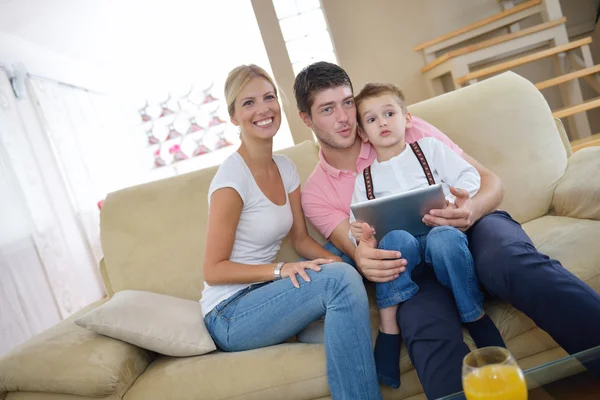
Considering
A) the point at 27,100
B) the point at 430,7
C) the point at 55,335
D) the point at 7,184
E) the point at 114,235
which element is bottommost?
the point at 55,335

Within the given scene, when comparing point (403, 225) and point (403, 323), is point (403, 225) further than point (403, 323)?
Yes

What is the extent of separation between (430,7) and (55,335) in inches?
124

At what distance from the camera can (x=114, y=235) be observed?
185cm

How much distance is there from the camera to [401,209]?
1.35m

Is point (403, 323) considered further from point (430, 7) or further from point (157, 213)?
point (430, 7)

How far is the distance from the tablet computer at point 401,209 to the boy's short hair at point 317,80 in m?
0.47

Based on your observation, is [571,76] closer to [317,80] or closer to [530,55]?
[530,55]

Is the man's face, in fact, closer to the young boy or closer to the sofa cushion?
the young boy

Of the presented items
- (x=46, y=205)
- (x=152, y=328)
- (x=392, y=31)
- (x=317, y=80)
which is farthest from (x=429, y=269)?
(x=46, y=205)

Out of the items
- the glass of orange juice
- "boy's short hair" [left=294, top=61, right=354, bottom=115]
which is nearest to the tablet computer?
"boy's short hair" [left=294, top=61, right=354, bottom=115]

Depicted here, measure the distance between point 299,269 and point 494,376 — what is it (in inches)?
30.7

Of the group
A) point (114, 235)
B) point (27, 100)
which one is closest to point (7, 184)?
point (27, 100)

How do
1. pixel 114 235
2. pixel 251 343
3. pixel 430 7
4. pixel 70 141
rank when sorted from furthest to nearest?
pixel 70 141
pixel 430 7
pixel 114 235
pixel 251 343

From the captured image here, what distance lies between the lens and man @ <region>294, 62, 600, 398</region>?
3.55 feet
